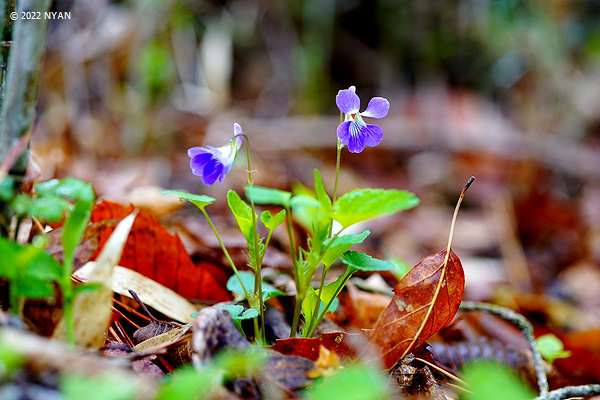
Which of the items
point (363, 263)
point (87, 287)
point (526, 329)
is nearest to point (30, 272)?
point (87, 287)

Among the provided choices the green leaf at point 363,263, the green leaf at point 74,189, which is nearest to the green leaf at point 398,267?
the green leaf at point 363,263

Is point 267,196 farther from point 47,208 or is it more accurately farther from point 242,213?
point 47,208

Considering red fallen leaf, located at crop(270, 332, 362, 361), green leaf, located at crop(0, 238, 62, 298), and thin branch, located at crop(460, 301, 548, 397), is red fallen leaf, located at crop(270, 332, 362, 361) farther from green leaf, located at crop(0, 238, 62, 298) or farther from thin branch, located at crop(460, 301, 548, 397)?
thin branch, located at crop(460, 301, 548, 397)

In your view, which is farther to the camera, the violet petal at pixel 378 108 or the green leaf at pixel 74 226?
the violet petal at pixel 378 108

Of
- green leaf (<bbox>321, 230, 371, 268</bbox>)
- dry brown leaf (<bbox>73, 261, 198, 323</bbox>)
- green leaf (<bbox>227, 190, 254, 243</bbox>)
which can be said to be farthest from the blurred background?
green leaf (<bbox>321, 230, 371, 268</bbox>)

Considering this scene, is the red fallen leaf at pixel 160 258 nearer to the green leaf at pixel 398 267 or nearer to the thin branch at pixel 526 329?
the green leaf at pixel 398 267

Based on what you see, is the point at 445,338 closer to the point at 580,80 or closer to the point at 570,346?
the point at 570,346
